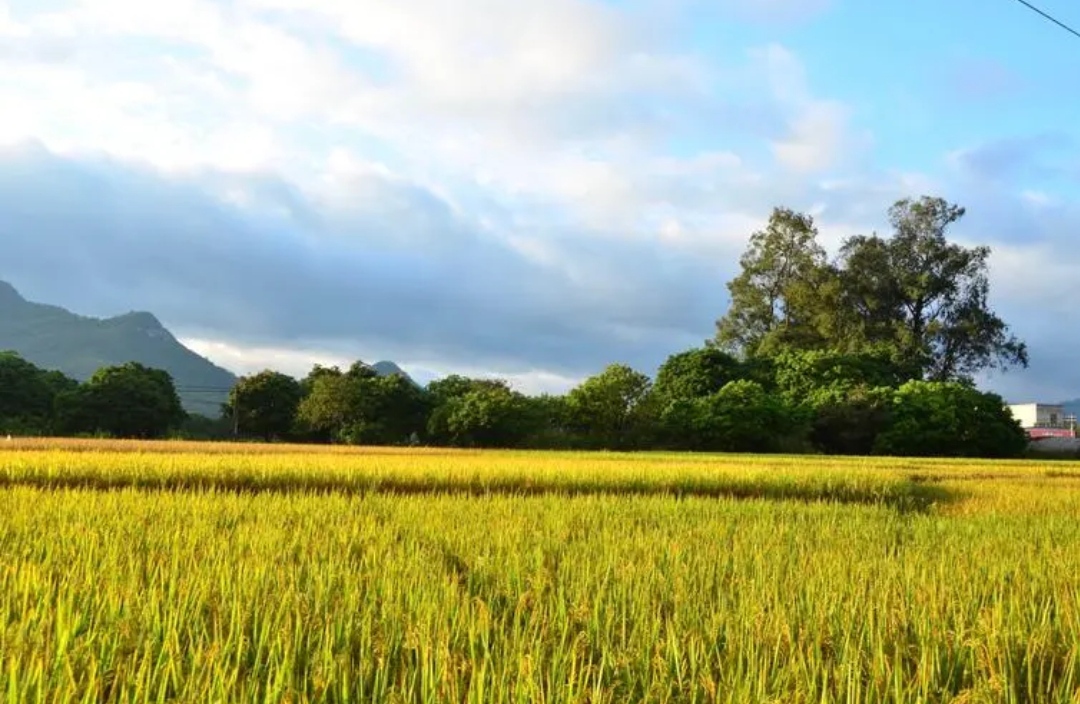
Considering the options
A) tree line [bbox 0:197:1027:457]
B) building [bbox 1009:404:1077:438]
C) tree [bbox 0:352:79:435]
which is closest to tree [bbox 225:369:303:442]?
tree line [bbox 0:197:1027:457]

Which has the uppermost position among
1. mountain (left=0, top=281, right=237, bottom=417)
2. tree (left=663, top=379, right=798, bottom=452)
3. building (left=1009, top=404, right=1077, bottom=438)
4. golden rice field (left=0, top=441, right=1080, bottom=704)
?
mountain (left=0, top=281, right=237, bottom=417)

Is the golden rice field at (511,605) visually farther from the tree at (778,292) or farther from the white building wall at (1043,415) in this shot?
the white building wall at (1043,415)

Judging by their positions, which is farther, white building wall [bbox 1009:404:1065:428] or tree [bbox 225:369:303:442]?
white building wall [bbox 1009:404:1065:428]

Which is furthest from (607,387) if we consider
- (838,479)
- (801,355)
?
(838,479)

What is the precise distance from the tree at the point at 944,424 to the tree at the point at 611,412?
406 inches

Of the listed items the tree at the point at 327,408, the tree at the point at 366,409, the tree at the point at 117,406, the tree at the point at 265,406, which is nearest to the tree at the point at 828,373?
the tree at the point at 366,409

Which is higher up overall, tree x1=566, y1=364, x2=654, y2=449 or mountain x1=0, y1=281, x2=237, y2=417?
mountain x1=0, y1=281, x2=237, y2=417

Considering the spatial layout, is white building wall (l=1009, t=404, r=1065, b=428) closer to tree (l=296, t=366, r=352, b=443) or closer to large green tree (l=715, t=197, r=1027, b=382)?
large green tree (l=715, t=197, r=1027, b=382)

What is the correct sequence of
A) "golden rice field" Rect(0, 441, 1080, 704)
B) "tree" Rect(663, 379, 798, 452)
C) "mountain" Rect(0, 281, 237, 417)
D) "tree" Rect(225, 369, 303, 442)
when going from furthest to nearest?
"mountain" Rect(0, 281, 237, 417) < "tree" Rect(225, 369, 303, 442) < "tree" Rect(663, 379, 798, 452) < "golden rice field" Rect(0, 441, 1080, 704)

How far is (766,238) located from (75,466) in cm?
3954

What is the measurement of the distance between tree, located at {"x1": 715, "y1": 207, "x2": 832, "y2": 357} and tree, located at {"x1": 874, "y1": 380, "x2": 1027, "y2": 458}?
28.3 feet

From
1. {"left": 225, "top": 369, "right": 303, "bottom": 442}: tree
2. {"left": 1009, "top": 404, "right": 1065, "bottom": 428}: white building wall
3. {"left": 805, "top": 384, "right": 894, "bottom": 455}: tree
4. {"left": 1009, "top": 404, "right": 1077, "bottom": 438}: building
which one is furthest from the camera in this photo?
{"left": 1009, "top": 404, "right": 1065, "bottom": 428}: white building wall

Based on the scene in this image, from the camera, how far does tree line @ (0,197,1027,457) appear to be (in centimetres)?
3372

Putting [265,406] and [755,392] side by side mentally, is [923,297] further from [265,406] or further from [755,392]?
[265,406]
